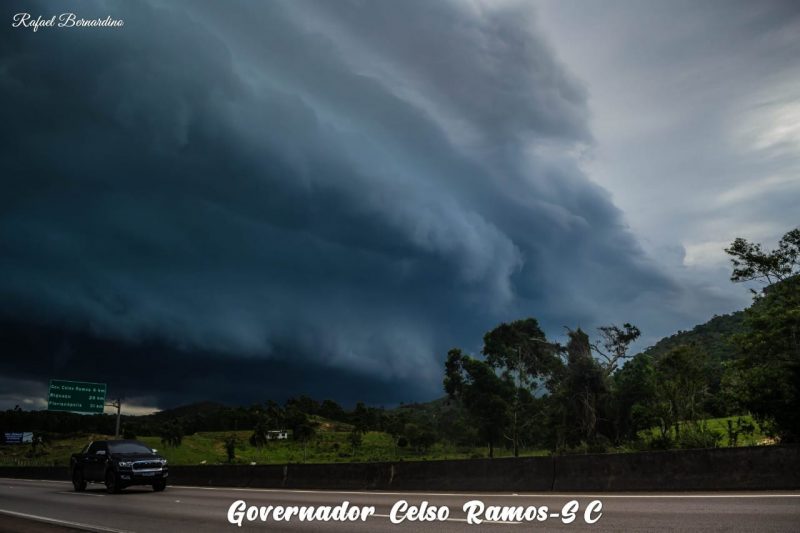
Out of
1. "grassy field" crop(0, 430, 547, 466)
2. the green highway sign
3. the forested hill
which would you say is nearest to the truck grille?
the green highway sign

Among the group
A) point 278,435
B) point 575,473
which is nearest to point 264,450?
point 278,435

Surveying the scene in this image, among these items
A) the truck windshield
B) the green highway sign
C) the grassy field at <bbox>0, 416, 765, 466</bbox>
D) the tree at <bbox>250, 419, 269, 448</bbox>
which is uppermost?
the green highway sign

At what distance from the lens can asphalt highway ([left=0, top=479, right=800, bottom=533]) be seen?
31.1 feet

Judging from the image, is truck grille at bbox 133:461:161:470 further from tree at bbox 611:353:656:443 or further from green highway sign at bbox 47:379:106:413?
tree at bbox 611:353:656:443

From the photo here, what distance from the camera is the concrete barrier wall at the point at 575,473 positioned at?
13.2 metres

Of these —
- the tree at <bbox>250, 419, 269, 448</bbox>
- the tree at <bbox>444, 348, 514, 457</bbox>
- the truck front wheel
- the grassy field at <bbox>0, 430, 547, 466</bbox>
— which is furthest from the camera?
the tree at <bbox>250, 419, 269, 448</bbox>

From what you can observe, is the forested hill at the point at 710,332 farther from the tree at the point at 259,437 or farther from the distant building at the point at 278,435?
the distant building at the point at 278,435

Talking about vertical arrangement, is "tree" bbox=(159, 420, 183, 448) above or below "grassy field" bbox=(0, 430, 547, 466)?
above

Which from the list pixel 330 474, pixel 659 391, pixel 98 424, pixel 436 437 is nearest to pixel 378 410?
pixel 436 437

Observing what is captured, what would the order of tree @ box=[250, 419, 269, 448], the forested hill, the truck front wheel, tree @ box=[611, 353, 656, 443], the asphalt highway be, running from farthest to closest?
tree @ box=[250, 419, 269, 448] < the forested hill < tree @ box=[611, 353, 656, 443] < the truck front wheel < the asphalt highway

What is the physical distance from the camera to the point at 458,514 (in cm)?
1178

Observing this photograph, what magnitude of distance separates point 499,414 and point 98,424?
111 meters

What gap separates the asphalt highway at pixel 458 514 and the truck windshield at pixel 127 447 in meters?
5.03

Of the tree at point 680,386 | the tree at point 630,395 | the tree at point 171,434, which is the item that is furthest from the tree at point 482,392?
the tree at point 171,434
